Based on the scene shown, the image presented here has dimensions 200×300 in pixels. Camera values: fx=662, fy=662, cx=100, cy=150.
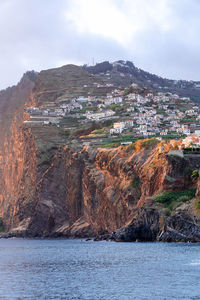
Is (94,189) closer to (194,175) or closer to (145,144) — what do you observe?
(145,144)

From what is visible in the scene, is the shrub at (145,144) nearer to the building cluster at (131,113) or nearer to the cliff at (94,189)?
the cliff at (94,189)

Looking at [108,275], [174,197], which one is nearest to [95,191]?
[174,197]

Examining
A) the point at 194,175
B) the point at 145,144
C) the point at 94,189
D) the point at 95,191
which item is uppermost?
the point at 145,144

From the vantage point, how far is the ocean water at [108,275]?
145 ft

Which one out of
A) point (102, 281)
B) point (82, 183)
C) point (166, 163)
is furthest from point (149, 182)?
point (102, 281)

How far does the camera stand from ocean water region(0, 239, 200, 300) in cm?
4409

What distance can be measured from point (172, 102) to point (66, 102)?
103 ft

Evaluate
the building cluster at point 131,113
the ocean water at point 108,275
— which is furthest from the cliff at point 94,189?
the ocean water at point 108,275

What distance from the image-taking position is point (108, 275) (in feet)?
175

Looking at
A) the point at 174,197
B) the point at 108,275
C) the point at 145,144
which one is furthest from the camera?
the point at 145,144

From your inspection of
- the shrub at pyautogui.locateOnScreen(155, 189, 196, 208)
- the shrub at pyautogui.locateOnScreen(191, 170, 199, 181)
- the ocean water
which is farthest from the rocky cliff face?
the ocean water

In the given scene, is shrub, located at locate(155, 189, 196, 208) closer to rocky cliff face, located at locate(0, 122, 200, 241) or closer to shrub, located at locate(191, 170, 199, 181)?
rocky cliff face, located at locate(0, 122, 200, 241)

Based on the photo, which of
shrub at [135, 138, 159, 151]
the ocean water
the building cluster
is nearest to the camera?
the ocean water

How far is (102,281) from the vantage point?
164ft
